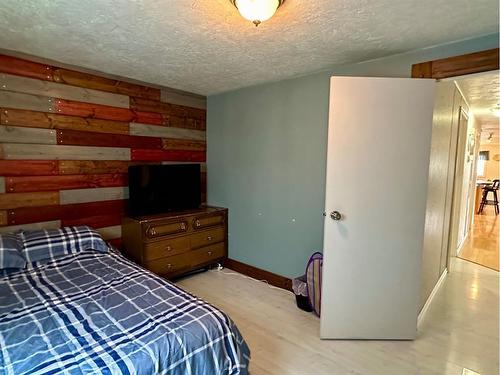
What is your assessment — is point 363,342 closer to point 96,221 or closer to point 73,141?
point 96,221

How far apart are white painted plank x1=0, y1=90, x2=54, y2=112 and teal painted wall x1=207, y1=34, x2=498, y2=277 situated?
71.7 inches

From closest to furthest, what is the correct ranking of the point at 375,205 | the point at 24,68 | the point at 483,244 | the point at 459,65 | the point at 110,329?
1. the point at 110,329
2. the point at 459,65
3. the point at 375,205
4. the point at 24,68
5. the point at 483,244

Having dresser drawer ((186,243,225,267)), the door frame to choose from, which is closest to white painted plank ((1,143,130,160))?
dresser drawer ((186,243,225,267))

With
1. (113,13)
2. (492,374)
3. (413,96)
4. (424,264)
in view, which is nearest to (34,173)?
(113,13)

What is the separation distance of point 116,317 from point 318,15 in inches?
81.4

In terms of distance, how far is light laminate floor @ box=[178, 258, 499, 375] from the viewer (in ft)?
6.42

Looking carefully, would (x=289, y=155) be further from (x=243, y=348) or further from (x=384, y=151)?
(x=243, y=348)

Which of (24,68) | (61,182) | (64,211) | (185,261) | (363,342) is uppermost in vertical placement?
(24,68)

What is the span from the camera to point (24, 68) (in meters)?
2.44

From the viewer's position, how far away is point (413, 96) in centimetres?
206

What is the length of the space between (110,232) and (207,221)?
1.07 meters

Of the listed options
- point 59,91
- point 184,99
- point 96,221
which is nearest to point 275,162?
point 184,99

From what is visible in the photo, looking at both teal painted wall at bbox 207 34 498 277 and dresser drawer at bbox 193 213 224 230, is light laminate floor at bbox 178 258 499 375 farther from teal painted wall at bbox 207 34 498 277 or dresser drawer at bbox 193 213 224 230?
dresser drawer at bbox 193 213 224 230

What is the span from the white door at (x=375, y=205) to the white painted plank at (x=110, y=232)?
220 centimetres
